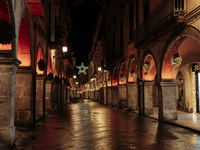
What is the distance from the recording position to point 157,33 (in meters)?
12.9

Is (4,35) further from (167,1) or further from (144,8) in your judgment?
(144,8)

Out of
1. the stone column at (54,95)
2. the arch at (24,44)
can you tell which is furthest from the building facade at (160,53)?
the arch at (24,44)

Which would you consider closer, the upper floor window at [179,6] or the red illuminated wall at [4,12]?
the red illuminated wall at [4,12]

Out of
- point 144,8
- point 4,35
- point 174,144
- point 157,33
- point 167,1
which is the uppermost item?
point 144,8

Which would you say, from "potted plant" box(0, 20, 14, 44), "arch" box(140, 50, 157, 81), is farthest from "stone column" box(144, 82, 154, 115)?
"potted plant" box(0, 20, 14, 44)

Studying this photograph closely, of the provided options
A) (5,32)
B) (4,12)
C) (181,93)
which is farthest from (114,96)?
(5,32)

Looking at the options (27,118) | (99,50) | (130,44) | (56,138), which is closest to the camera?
(56,138)

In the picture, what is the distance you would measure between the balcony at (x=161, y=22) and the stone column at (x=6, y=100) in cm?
703

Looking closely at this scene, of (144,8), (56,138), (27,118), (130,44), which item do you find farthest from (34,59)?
(130,44)

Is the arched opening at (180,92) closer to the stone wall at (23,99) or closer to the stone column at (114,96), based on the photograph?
the stone column at (114,96)

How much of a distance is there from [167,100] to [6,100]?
913cm

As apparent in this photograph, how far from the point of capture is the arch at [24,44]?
1049 centimetres

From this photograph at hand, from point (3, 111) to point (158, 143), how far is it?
4719mm

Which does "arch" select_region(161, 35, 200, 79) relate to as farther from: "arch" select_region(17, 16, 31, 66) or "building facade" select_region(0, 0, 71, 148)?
"arch" select_region(17, 16, 31, 66)
